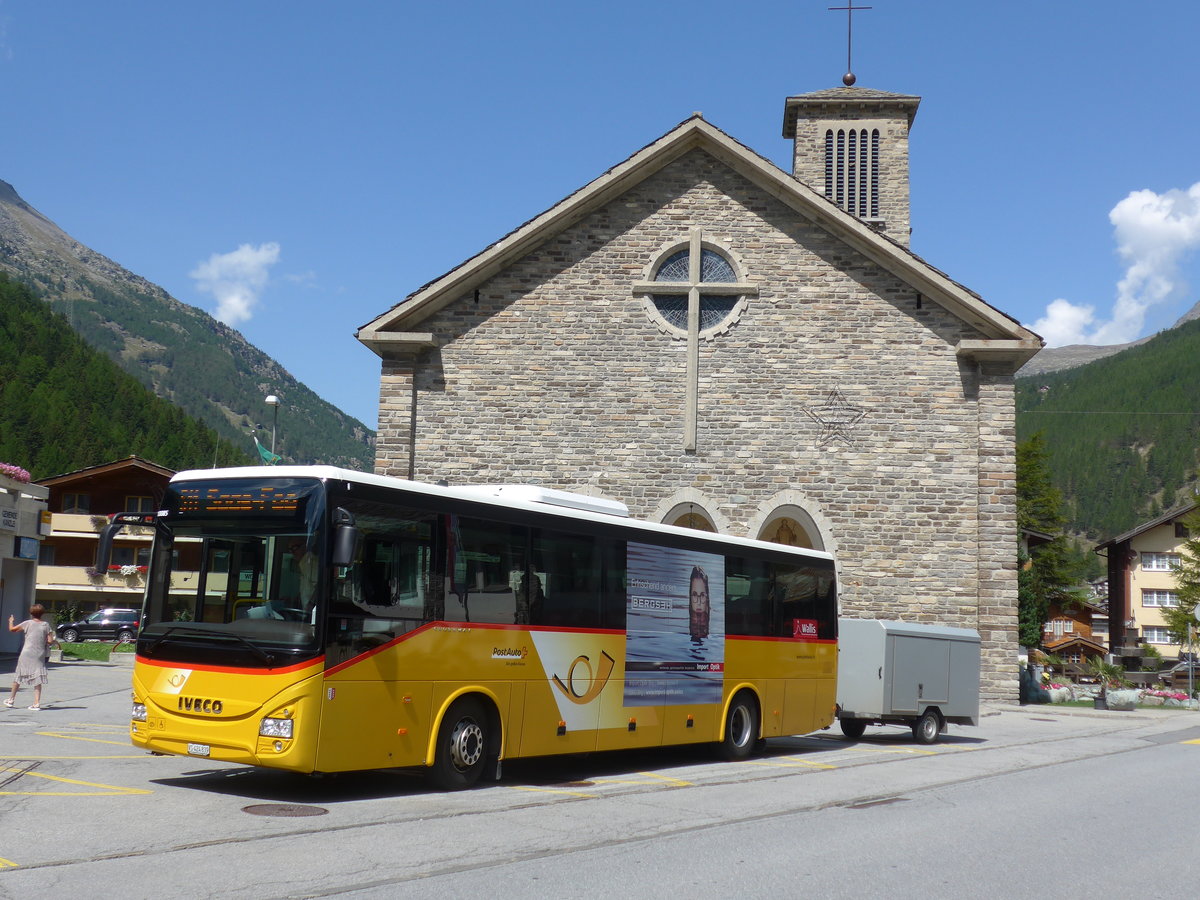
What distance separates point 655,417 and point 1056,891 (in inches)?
706

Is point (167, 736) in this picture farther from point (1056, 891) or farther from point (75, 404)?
point (75, 404)

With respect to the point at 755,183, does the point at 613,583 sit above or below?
below

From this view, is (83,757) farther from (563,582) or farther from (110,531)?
(563,582)

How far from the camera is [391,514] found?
1020cm

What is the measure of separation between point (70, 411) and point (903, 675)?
347 ft

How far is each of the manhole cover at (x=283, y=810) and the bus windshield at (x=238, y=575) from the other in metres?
1.08

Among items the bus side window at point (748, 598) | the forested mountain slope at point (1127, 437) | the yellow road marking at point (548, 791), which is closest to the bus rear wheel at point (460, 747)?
the yellow road marking at point (548, 791)

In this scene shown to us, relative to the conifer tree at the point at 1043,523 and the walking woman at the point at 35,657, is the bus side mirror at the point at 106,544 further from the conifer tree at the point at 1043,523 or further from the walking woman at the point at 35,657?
the conifer tree at the point at 1043,523

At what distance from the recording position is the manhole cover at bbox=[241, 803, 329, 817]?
9087mm

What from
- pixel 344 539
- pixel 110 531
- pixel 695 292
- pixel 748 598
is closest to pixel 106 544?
pixel 110 531

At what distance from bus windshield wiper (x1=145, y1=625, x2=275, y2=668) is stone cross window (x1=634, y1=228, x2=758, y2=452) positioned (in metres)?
15.9

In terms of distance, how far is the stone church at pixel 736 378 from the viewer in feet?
79.9

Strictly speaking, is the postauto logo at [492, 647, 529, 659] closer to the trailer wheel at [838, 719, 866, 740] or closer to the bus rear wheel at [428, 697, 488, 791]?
the bus rear wheel at [428, 697, 488, 791]

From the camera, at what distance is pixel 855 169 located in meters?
37.4
